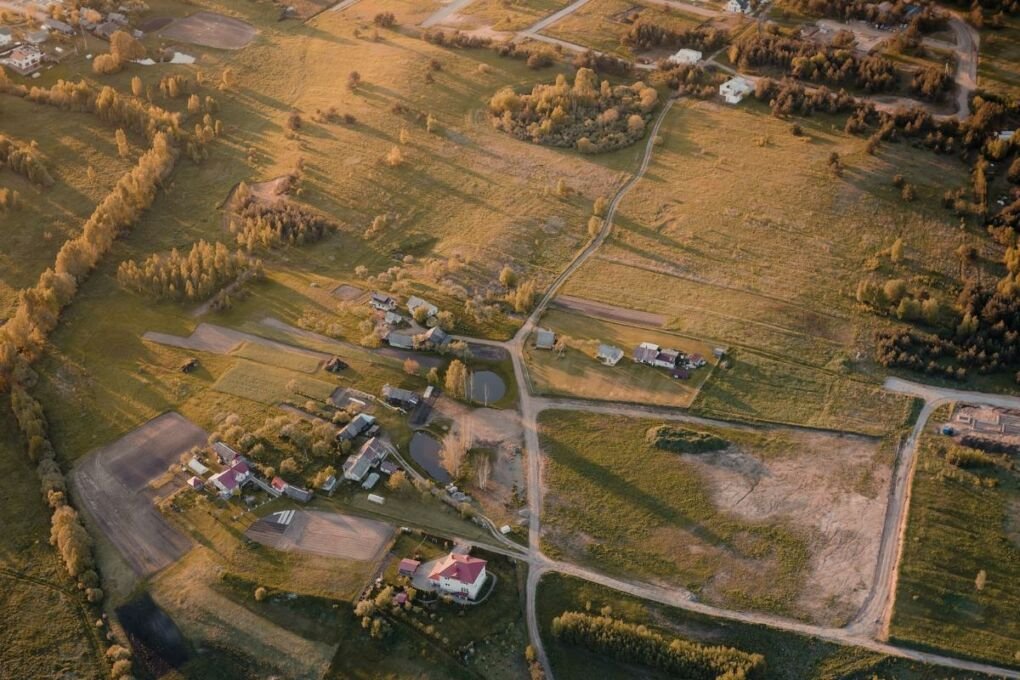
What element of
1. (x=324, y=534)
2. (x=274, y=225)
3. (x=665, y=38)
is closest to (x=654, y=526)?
(x=324, y=534)

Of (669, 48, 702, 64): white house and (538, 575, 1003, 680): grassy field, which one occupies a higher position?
(669, 48, 702, 64): white house

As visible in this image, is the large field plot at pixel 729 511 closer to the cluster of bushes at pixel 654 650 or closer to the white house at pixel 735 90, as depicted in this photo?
the cluster of bushes at pixel 654 650

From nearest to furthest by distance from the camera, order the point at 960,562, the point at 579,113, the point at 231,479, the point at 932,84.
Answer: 1. the point at 960,562
2. the point at 231,479
3. the point at 932,84
4. the point at 579,113

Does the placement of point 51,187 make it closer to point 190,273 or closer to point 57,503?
point 190,273

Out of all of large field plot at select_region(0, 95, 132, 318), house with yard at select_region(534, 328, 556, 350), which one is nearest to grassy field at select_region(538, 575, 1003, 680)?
house with yard at select_region(534, 328, 556, 350)

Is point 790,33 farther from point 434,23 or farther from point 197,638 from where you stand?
point 197,638

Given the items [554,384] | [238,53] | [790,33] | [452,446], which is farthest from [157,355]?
[790,33]

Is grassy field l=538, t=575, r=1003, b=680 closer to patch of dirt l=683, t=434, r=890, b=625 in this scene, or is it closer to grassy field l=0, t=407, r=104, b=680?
patch of dirt l=683, t=434, r=890, b=625
